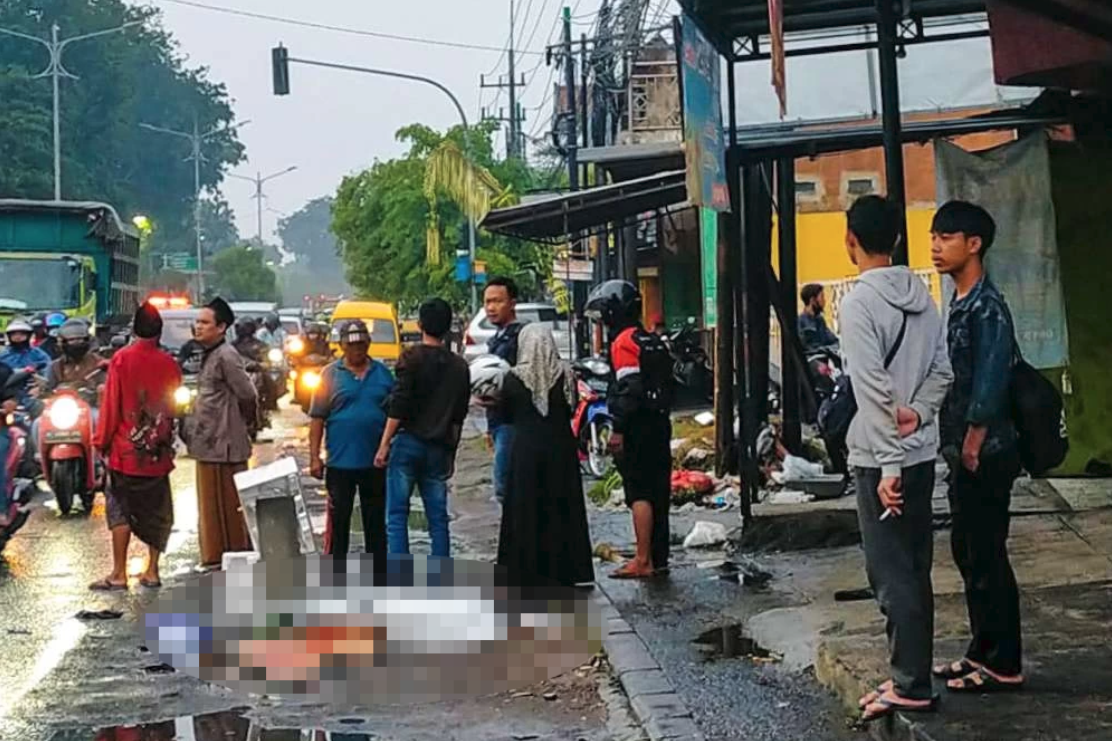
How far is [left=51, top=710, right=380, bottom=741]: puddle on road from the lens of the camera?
655 cm

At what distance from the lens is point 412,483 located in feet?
31.1

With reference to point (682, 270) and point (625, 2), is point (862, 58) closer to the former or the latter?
point (625, 2)

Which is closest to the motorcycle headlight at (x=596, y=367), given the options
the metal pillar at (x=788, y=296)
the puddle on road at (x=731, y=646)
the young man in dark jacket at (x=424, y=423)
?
the metal pillar at (x=788, y=296)

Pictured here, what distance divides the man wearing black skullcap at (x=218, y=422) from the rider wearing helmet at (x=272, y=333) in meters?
18.3

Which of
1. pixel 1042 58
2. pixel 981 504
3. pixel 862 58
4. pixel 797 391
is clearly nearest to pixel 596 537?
pixel 797 391

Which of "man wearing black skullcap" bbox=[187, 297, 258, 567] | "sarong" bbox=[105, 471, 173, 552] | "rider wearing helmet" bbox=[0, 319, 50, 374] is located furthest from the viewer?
"rider wearing helmet" bbox=[0, 319, 50, 374]

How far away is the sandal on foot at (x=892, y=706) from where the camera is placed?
5.65m

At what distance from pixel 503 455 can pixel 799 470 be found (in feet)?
11.8

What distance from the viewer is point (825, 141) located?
11023 mm

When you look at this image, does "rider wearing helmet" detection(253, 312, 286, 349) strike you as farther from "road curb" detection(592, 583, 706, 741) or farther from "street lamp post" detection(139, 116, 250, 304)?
"street lamp post" detection(139, 116, 250, 304)

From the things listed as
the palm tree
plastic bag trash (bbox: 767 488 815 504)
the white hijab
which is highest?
the palm tree

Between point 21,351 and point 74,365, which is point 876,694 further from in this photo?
point 21,351

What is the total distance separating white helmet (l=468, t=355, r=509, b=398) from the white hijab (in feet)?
0.37

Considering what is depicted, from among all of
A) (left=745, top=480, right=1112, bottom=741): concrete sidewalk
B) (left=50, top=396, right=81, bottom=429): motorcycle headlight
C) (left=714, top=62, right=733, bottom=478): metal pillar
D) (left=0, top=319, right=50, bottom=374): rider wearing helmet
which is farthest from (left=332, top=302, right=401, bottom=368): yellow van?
(left=745, top=480, right=1112, bottom=741): concrete sidewalk
